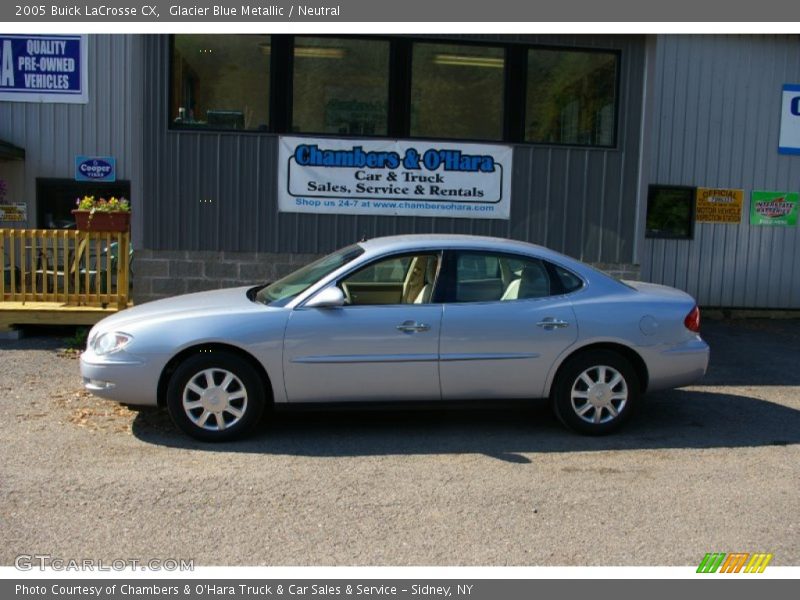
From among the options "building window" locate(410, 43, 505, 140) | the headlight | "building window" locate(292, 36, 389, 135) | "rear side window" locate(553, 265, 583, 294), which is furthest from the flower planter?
"rear side window" locate(553, 265, 583, 294)

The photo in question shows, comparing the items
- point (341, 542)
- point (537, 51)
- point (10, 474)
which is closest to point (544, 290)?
point (341, 542)

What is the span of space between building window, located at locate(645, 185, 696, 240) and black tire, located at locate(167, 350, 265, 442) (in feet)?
29.4

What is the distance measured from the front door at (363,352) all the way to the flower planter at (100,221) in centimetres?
453

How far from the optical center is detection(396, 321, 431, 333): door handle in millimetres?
5711

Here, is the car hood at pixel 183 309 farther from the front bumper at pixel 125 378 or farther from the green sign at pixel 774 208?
the green sign at pixel 774 208

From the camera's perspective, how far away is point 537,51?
9.59 meters

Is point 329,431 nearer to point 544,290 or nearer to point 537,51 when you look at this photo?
point 544,290

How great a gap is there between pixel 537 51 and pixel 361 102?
2277 millimetres

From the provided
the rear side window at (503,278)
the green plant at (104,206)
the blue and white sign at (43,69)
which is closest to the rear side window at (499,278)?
the rear side window at (503,278)

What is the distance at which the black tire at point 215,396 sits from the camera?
18.3 feet

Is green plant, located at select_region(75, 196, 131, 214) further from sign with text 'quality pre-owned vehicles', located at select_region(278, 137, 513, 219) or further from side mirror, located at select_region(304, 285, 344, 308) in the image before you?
side mirror, located at select_region(304, 285, 344, 308)

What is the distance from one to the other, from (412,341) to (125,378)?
6.87ft

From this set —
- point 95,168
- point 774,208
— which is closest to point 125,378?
point 95,168

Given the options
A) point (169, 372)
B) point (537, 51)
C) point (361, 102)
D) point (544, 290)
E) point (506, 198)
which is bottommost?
point (169, 372)
